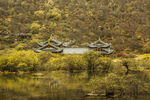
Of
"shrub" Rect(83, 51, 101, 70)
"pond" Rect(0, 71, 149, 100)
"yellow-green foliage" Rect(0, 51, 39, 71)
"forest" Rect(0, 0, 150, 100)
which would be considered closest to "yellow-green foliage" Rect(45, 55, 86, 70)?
"forest" Rect(0, 0, 150, 100)

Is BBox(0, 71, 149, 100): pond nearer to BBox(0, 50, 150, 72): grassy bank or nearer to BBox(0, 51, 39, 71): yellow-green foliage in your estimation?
BBox(0, 51, 39, 71): yellow-green foliage

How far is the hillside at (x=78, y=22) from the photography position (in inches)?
3084

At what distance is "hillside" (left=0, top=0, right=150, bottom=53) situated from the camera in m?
78.3

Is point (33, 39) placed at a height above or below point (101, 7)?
below

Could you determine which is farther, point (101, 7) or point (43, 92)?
point (101, 7)

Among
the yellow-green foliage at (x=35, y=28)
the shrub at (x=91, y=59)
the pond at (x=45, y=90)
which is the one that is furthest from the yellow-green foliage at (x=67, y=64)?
the yellow-green foliage at (x=35, y=28)

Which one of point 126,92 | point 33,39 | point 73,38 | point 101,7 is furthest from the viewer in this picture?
point 101,7

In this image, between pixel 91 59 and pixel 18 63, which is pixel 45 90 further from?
pixel 91 59

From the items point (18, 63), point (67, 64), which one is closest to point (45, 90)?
point (18, 63)

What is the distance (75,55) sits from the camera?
4944cm

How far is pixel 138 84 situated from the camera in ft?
88.1

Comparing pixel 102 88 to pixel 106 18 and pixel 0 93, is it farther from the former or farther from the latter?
pixel 106 18

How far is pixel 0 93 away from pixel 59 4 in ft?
305

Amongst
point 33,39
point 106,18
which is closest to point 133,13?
point 106,18
